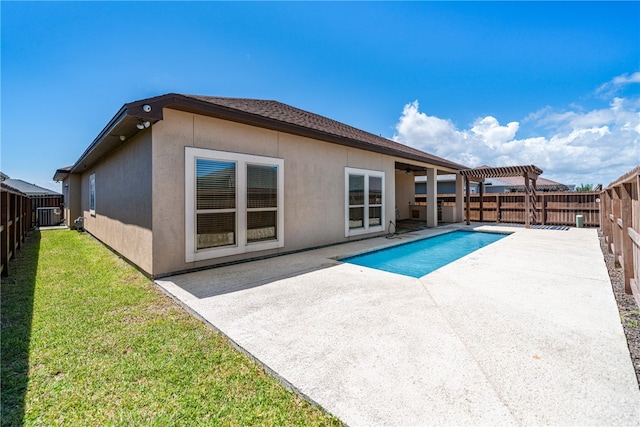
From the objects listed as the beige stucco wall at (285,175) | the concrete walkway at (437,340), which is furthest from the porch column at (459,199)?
the concrete walkway at (437,340)

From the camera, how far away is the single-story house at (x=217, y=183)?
5.81 meters

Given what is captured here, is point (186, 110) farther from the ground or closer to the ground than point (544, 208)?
farther from the ground

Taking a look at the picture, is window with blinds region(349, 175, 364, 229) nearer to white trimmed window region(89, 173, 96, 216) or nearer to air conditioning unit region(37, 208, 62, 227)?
white trimmed window region(89, 173, 96, 216)

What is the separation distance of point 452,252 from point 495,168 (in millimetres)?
8635

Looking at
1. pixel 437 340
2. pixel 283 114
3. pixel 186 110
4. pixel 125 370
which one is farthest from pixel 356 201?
pixel 125 370

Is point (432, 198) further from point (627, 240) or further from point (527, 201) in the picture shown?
point (627, 240)

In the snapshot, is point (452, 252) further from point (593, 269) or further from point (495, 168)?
point (495, 168)

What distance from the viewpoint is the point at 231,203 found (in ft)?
22.1

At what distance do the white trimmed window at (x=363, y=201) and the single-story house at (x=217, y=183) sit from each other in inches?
2.3

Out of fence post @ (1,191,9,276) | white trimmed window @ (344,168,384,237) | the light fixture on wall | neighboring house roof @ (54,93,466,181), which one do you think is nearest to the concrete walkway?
the light fixture on wall

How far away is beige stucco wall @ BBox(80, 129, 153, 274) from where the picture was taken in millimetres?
5957

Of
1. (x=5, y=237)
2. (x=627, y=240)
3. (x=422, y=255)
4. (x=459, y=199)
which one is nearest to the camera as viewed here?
(x=627, y=240)

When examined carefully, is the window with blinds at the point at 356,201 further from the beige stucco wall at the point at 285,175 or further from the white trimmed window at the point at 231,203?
the white trimmed window at the point at 231,203

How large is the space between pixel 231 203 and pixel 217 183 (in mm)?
562
